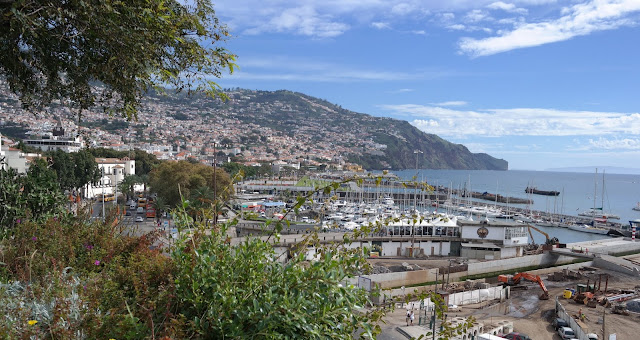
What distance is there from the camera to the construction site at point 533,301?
1305 cm

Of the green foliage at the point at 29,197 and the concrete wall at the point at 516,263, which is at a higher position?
the green foliage at the point at 29,197

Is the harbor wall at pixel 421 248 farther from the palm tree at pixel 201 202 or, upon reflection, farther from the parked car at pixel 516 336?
the parked car at pixel 516 336

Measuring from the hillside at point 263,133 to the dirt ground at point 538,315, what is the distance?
6152cm

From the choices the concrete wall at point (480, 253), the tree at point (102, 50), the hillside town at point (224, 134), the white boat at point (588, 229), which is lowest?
the white boat at point (588, 229)

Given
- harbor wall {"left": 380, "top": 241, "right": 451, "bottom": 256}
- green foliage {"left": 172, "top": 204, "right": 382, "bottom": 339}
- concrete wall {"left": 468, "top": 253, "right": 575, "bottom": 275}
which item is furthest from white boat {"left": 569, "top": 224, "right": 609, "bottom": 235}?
green foliage {"left": 172, "top": 204, "right": 382, "bottom": 339}

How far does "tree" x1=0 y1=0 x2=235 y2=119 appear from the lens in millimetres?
2783

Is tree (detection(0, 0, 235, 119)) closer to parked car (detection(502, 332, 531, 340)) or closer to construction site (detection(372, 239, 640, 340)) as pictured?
construction site (detection(372, 239, 640, 340))

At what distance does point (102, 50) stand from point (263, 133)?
136 m

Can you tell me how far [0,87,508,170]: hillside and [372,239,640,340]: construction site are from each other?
195 ft

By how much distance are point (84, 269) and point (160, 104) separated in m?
156

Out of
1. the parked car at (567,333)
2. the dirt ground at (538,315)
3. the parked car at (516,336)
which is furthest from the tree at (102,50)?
the parked car at (567,333)

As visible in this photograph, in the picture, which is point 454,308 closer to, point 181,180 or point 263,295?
point 263,295

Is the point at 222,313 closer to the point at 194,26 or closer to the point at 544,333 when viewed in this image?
the point at 194,26

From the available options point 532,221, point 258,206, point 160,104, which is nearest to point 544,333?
point 258,206
